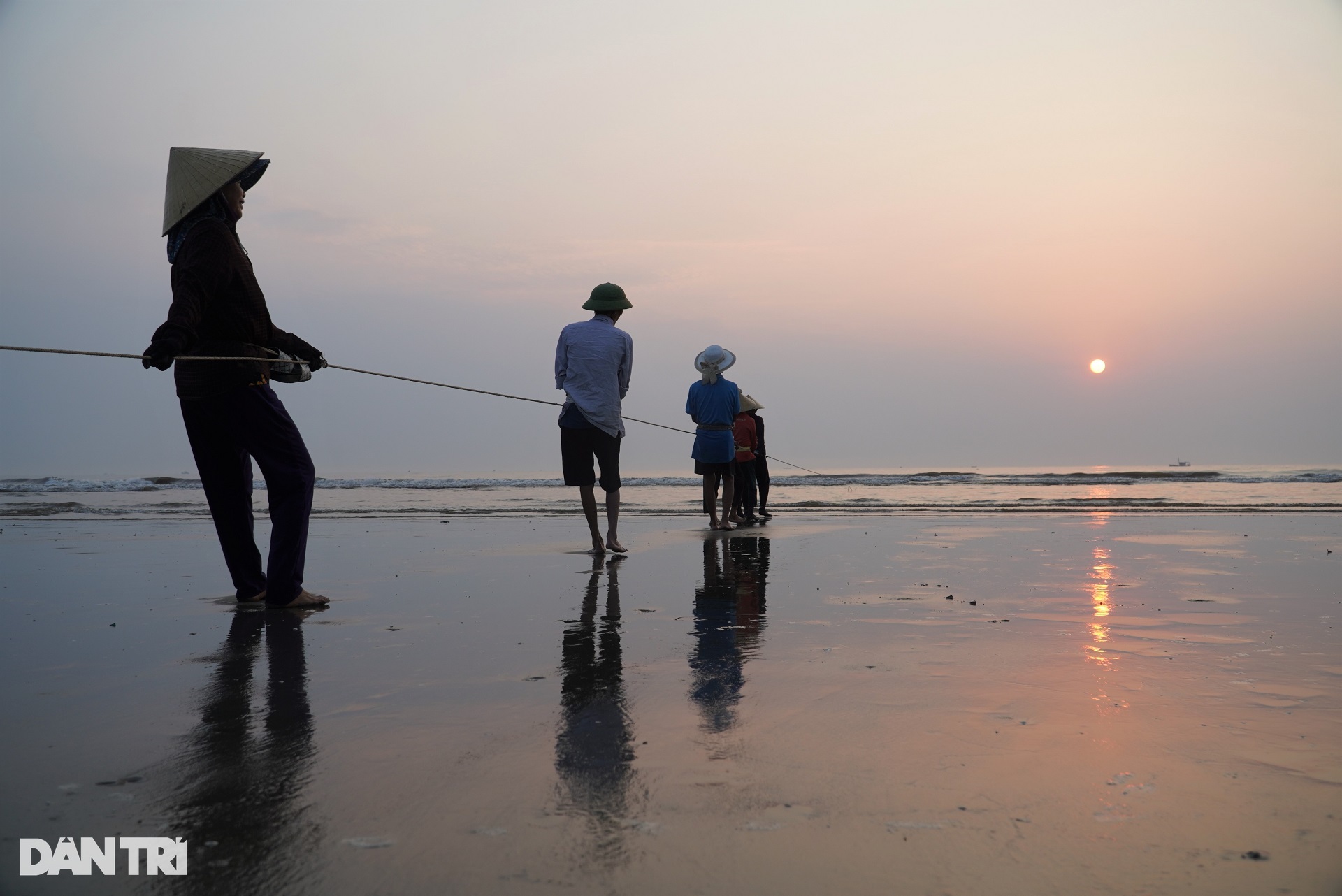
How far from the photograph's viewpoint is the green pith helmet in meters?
7.62

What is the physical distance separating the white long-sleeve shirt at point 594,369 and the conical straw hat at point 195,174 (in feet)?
10.2

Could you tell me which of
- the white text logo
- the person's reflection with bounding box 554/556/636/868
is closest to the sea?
the person's reflection with bounding box 554/556/636/868

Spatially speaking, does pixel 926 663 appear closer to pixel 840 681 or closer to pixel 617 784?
pixel 840 681

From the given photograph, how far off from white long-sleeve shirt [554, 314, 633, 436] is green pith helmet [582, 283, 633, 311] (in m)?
0.14

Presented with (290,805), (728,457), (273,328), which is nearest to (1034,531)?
(728,457)

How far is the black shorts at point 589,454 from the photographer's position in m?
7.53

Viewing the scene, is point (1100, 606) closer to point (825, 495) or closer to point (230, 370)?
point (230, 370)

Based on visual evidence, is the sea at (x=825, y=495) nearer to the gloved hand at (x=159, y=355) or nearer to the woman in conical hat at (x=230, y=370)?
the woman in conical hat at (x=230, y=370)

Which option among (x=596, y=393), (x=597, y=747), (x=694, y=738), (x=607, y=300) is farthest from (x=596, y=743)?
(x=607, y=300)

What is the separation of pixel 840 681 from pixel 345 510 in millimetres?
13151

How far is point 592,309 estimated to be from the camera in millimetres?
7727

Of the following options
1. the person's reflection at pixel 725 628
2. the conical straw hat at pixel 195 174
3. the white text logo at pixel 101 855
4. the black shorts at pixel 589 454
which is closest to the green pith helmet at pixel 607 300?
the black shorts at pixel 589 454

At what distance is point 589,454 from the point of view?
7590 mm

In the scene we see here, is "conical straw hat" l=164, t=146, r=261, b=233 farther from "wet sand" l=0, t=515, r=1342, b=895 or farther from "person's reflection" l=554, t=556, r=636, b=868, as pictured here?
"person's reflection" l=554, t=556, r=636, b=868
